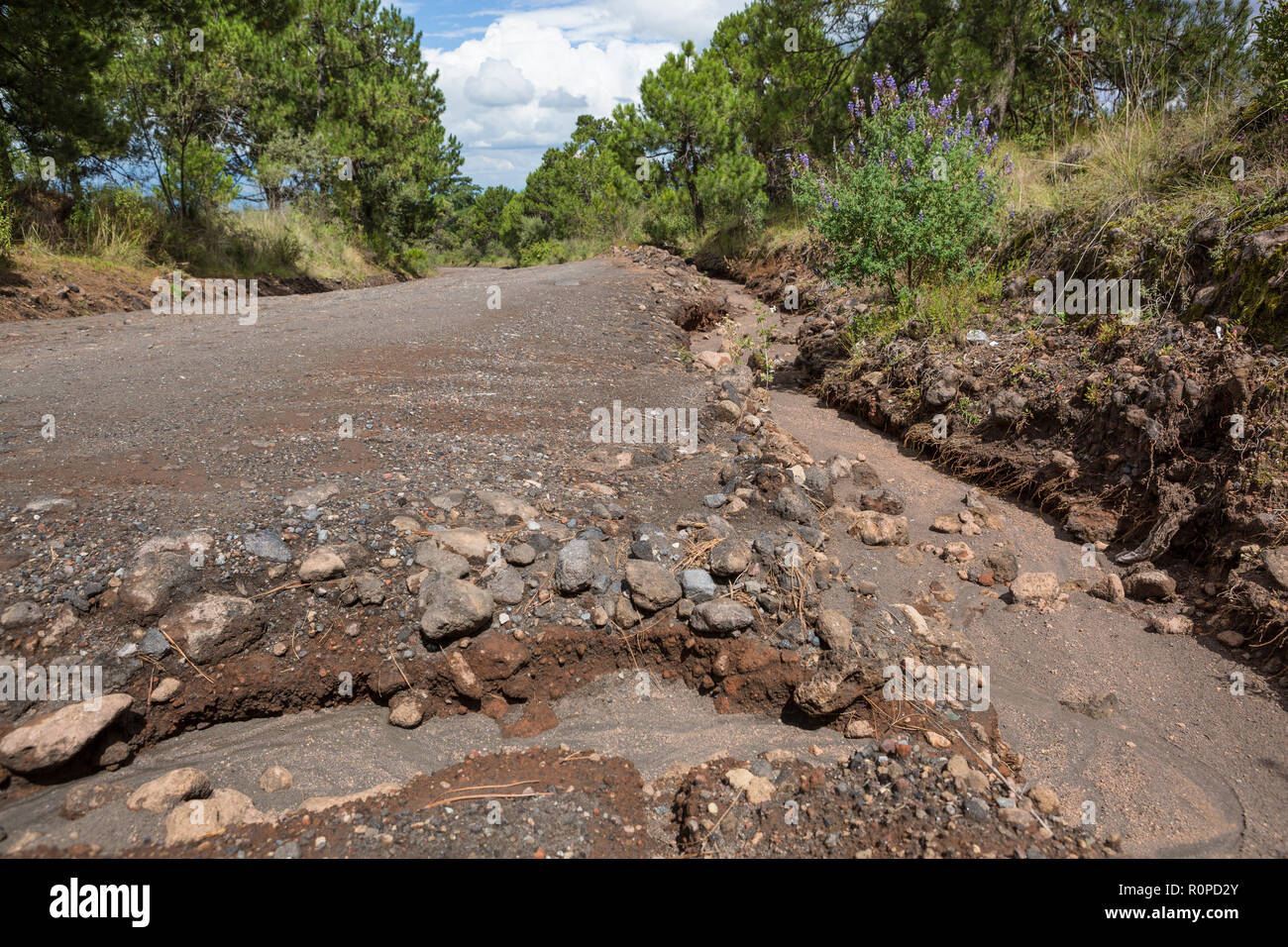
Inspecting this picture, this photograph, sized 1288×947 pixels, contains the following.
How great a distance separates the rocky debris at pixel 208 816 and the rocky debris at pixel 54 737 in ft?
1.30

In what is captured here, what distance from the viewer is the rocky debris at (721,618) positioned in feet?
9.37

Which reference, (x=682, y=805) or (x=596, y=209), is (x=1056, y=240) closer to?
(x=682, y=805)

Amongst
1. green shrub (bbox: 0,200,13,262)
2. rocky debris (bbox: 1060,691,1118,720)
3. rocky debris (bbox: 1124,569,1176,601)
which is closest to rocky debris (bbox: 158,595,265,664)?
rocky debris (bbox: 1060,691,1118,720)

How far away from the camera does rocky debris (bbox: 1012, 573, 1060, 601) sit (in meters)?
3.52

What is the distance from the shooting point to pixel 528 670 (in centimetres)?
275

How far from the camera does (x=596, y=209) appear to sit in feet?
73.0

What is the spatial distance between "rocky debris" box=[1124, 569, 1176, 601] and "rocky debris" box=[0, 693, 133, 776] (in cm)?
430

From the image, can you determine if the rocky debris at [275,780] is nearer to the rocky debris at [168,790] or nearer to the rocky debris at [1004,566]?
the rocky debris at [168,790]

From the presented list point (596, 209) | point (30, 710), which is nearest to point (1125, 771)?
point (30, 710)

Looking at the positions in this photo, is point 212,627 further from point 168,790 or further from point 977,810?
point 977,810

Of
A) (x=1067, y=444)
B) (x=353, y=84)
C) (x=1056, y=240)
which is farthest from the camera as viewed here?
A: (x=353, y=84)

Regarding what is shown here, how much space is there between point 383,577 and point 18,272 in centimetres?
799

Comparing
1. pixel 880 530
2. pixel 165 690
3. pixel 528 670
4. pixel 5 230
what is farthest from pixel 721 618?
pixel 5 230

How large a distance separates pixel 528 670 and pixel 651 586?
1.97ft
